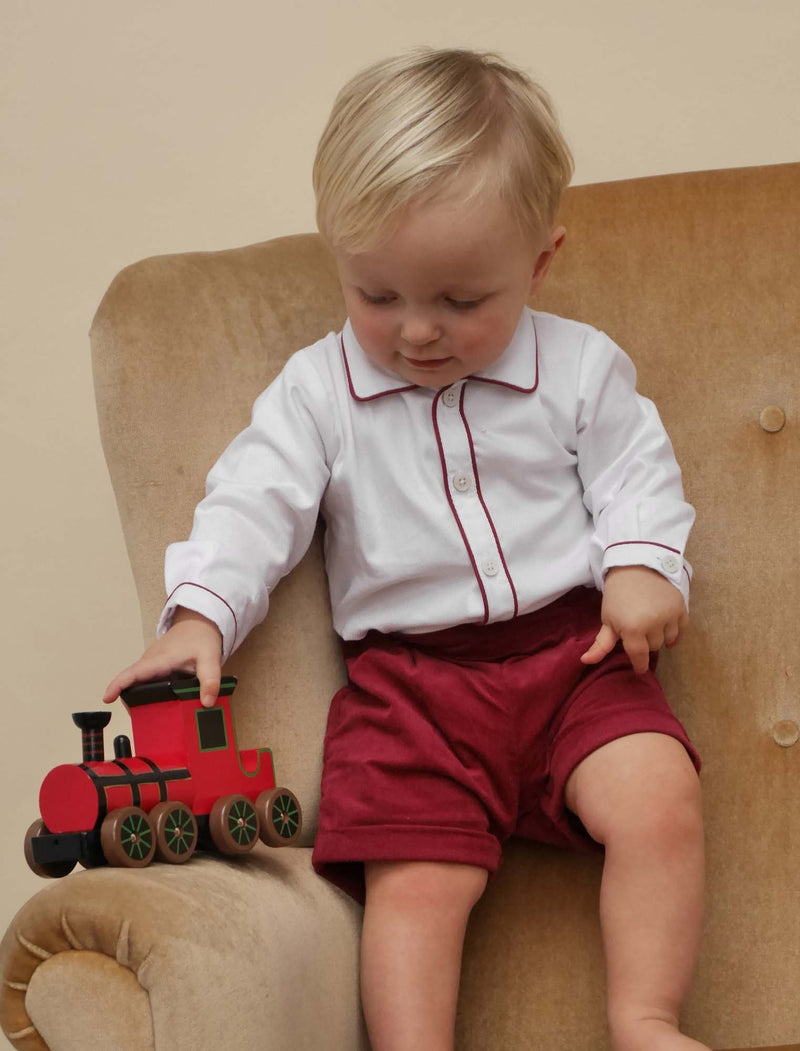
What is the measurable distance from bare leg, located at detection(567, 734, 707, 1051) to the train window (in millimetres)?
290

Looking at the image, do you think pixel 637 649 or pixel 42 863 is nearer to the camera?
pixel 42 863

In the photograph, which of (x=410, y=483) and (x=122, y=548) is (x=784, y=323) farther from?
(x=122, y=548)

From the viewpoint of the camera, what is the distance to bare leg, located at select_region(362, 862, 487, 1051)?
886 millimetres

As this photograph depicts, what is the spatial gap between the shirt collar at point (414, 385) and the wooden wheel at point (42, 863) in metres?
0.44

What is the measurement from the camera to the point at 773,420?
3.82 feet

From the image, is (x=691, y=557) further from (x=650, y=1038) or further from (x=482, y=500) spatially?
(x=650, y=1038)

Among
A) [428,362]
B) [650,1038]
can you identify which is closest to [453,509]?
[428,362]

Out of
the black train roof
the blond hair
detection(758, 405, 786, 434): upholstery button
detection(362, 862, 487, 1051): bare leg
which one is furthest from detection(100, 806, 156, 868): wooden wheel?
detection(758, 405, 786, 434): upholstery button

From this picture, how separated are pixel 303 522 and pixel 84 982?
45cm

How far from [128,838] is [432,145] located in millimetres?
550

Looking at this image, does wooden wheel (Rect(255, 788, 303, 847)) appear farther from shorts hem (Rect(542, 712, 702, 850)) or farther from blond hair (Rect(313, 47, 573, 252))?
blond hair (Rect(313, 47, 573, 252))

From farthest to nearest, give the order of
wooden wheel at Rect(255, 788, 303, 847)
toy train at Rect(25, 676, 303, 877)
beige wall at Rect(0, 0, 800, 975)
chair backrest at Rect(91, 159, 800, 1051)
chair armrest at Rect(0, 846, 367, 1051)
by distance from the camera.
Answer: beige wall at Rect(0, 0, 800, 975) < chair backrest at Rect(91, 159, 800, 1051) < wooden wheel at Rect(255, 788, 303, 847) < toy train at Rect(25, 676, 303, 877) < chair armrest at Rect(0, 846, 367, 1051)

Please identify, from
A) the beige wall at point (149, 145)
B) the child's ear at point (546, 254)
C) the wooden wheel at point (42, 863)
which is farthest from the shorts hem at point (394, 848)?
the beige wall at point (149, 145)

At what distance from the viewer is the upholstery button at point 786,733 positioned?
1.10 metres
